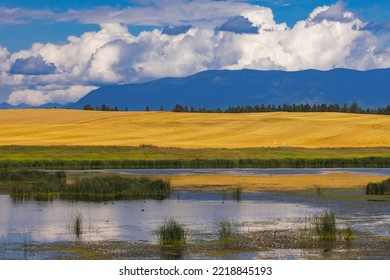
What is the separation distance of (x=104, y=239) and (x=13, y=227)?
5.01 metres

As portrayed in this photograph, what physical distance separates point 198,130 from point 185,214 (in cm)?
7673

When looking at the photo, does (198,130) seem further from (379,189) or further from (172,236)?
(172,236)

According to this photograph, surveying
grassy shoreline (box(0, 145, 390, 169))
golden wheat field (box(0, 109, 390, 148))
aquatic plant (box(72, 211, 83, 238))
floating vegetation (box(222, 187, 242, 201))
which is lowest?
aquatic plant (box(72, 211, 83, 238))

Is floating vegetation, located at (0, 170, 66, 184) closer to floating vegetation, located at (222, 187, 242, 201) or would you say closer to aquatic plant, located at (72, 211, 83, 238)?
floating vegetation, located at (222, 187, 242, 201)

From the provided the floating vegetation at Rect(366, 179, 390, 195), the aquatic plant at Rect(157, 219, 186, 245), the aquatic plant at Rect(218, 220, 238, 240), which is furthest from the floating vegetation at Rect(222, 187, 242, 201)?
the aquatic plant at Rect(157, 219, 186, 245)

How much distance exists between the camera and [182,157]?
264 ft

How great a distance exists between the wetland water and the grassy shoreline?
28484 mm

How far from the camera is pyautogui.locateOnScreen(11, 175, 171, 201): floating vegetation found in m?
44.3

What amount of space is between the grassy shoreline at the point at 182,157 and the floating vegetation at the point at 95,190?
2531 centimetres

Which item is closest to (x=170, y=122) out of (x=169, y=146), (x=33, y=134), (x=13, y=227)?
(x=33, y=134)

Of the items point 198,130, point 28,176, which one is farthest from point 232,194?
point 198,130
